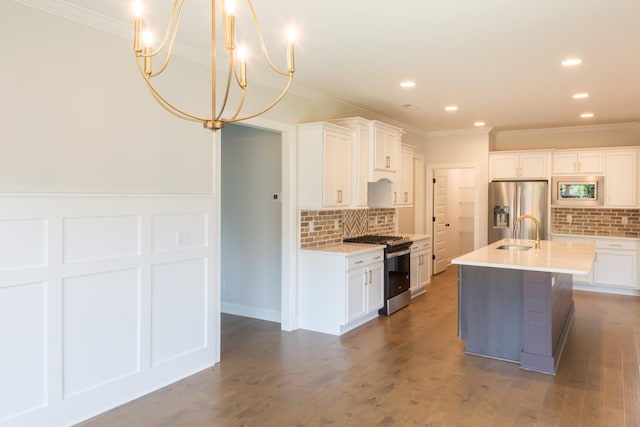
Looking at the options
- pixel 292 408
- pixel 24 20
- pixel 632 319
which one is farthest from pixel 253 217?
pixel 632 319

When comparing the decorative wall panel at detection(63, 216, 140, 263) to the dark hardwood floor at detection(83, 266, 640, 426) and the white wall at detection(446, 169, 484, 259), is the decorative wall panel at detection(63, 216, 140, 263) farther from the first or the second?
the white wall at detection(446, 169, 484, 259)

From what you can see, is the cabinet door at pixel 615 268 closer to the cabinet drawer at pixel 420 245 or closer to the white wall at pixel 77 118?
the cabinet drawer at pixel 420 245

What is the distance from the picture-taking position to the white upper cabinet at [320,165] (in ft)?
15.6

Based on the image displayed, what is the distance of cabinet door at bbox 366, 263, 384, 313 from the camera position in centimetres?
508

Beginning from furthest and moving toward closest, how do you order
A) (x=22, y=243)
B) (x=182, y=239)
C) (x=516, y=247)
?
(x=516, y=247) < (x=182, y=239) < (x=22, y=243)

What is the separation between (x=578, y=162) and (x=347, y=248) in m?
4.42

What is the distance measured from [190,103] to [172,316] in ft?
5.57

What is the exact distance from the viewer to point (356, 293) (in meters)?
4.83

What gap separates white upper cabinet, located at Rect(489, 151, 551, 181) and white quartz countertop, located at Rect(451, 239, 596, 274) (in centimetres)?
258

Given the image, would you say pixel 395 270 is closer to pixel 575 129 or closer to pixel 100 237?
pixel 100 237

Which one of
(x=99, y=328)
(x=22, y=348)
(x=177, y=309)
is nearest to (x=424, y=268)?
(x=177, y=309)

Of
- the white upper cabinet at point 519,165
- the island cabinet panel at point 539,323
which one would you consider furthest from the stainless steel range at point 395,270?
the white upper cabinet at point 519,165

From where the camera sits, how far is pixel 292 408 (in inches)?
120

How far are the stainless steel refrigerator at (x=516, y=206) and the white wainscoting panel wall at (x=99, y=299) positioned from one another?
208 inches
